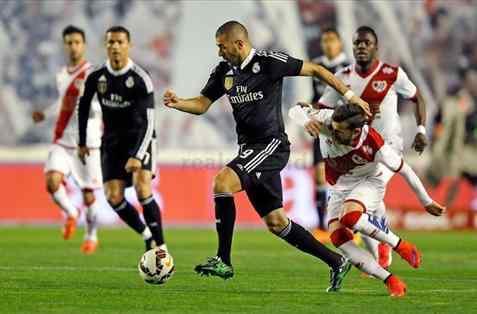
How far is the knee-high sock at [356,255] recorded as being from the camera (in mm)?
10094

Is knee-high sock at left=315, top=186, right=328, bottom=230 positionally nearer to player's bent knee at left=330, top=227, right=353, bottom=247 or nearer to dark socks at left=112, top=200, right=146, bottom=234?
dark socks at left=112, top=200, right=146, bottom=234

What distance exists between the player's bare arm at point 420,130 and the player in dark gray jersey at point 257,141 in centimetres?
128

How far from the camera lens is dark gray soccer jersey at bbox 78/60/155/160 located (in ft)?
43.2

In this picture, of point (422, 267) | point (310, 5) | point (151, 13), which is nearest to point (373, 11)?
point (310, 5)

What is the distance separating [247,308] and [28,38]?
15793 millimetres

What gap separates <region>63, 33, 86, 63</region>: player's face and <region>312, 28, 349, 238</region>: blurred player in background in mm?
2704

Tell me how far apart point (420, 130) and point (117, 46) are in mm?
3093

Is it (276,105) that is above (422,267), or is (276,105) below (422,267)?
above

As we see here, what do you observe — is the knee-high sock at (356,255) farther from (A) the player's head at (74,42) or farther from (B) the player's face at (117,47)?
(A) the player's head at (74,42)

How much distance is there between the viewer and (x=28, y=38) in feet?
79.4

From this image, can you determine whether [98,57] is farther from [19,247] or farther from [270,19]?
[19,247]

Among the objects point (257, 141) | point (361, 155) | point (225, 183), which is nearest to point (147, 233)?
point (257, 141)

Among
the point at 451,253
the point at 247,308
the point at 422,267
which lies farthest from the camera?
the point at 451,253

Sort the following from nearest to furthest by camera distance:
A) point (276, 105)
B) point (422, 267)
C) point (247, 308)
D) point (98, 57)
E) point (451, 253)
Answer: point (247, 308), point (276, 105), point (422, 267), point (451, 253), point (98, 57)
